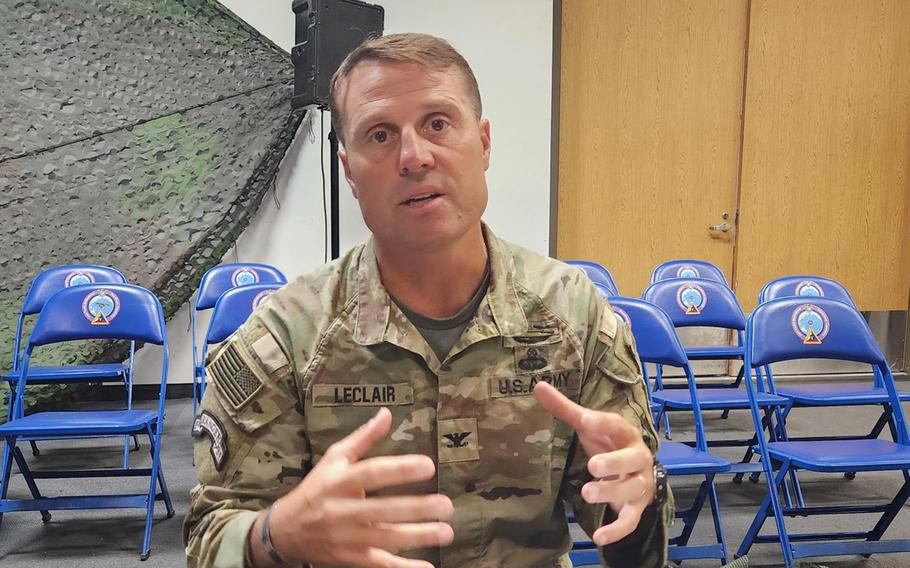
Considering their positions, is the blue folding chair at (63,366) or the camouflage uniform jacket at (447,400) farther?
the blue folding chair at (63,366)

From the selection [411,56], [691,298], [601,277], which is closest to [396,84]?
[411,56]

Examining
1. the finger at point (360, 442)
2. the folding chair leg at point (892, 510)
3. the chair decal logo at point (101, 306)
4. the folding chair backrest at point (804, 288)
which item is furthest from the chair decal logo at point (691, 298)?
the finger at point (360, 442)

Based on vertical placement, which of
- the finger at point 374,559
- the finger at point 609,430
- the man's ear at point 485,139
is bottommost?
the finger at point 374,559

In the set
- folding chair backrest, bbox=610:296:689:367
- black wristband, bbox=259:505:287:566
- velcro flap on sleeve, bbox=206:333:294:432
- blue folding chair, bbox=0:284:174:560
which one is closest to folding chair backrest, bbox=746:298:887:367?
folding chair backrest, bbox=610:296:689:367

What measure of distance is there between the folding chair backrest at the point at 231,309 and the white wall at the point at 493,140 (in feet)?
5.89

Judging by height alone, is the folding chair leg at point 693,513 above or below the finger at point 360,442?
below

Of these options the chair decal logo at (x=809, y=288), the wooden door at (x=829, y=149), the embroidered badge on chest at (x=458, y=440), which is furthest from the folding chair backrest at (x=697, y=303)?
the embroidered badge on chest at (x=458, y=440)

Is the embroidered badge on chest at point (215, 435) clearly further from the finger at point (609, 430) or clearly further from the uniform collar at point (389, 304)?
the finger at point (609, 430)

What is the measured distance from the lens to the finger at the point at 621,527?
2.39 feet

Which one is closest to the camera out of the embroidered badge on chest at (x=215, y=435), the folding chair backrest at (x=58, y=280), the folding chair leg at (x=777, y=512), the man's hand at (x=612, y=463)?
the man's hand at (x=612, y=463)

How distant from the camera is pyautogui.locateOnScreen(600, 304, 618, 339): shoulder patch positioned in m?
0.99

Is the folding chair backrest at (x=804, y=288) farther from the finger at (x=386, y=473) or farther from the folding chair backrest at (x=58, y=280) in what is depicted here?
the folding chair backrest at (x=58, y=280)

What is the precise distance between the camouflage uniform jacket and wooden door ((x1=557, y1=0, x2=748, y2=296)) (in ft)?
13.2

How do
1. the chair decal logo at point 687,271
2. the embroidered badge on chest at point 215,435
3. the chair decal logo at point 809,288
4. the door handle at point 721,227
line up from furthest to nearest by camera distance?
the door handle at point 721,227 → the chair decal logo at point 687,271 → the chair decal logo at point 809,288 → the embroidered badge on chest at point 215,435
